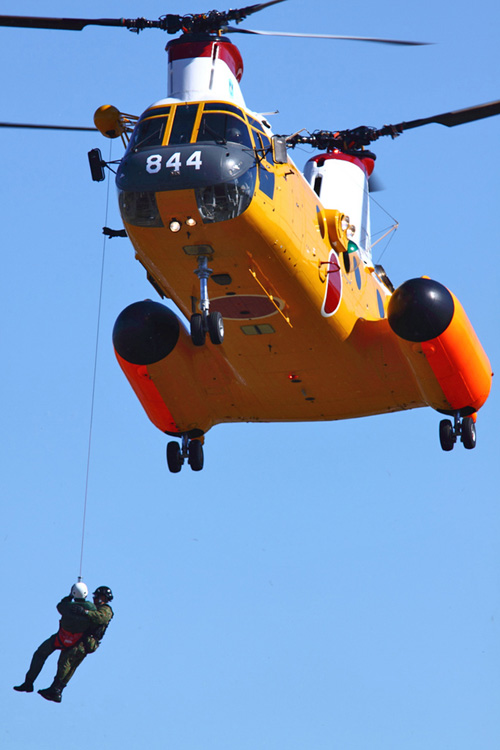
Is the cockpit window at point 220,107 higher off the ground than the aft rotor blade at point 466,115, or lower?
lower

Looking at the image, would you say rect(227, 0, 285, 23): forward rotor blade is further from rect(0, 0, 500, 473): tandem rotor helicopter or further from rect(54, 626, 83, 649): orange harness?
rect(54, 626, 83, 649): orange harness

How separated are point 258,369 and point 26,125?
7794 mm

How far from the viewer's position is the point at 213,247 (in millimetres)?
28766

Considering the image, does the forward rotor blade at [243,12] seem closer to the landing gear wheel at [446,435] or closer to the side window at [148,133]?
the side window at [148,133]

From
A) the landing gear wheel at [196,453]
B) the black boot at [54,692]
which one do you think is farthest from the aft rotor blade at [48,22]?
the black boot at [54,692]

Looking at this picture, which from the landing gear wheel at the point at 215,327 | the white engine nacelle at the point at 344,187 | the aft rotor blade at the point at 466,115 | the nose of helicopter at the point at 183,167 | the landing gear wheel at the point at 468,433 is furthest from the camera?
the white engine nacelle at the point at 344,187

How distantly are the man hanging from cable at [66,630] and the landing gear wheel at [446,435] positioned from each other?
950 centimetres

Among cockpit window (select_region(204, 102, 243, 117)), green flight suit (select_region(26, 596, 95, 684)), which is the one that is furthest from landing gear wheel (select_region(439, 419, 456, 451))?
cockpit window (select_region(204, 102, 243, 117))

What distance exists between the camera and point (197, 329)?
96.7 ft

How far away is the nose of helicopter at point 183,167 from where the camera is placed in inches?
1089

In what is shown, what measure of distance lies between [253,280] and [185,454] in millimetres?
8057

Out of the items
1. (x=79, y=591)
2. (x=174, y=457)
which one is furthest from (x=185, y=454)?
→ (x=79, y=591)

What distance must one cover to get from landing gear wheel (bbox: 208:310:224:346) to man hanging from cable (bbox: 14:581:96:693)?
656cm

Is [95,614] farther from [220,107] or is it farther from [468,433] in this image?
[220,107]
